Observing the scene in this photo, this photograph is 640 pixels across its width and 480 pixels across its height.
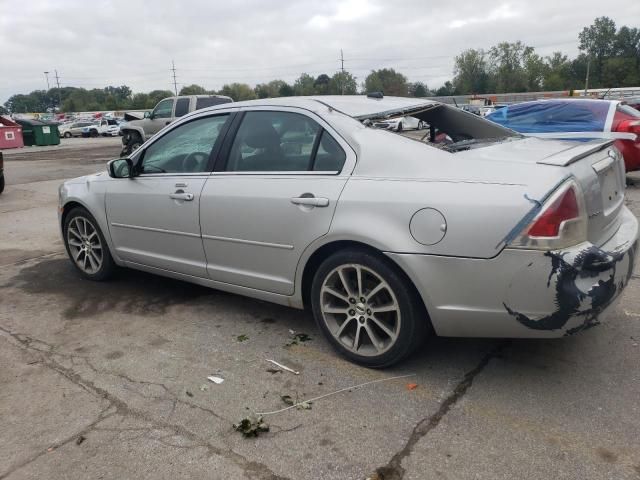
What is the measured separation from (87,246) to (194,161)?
1654mm

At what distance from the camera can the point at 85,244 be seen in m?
5.05

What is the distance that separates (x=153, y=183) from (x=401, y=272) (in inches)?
88.4

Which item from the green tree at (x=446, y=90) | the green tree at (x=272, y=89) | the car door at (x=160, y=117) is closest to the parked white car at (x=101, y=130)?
the car door at (x=160, y=117)

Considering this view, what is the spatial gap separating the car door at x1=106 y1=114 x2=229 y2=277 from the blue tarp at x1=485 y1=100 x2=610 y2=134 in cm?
607

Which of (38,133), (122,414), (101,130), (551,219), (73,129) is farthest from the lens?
(73,129)

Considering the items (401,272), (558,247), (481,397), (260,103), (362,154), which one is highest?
(260,103)

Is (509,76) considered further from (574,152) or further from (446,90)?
(574,152)

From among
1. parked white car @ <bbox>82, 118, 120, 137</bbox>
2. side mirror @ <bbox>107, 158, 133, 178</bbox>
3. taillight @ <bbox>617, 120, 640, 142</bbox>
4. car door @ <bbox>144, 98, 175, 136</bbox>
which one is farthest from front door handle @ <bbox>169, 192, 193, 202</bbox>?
Answer: parked white car @ <bbox>82, 118, 120, 137</bbox>

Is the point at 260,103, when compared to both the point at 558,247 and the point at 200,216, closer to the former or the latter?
the point at 200,216

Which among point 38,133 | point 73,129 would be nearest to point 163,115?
point 38,133

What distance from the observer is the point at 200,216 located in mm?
3879

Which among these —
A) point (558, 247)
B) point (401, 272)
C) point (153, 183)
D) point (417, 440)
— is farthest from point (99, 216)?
point (558, 247)

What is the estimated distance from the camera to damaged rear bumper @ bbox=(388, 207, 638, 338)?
2621 millimetres

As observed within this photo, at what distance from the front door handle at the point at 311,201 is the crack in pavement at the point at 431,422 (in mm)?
1273
